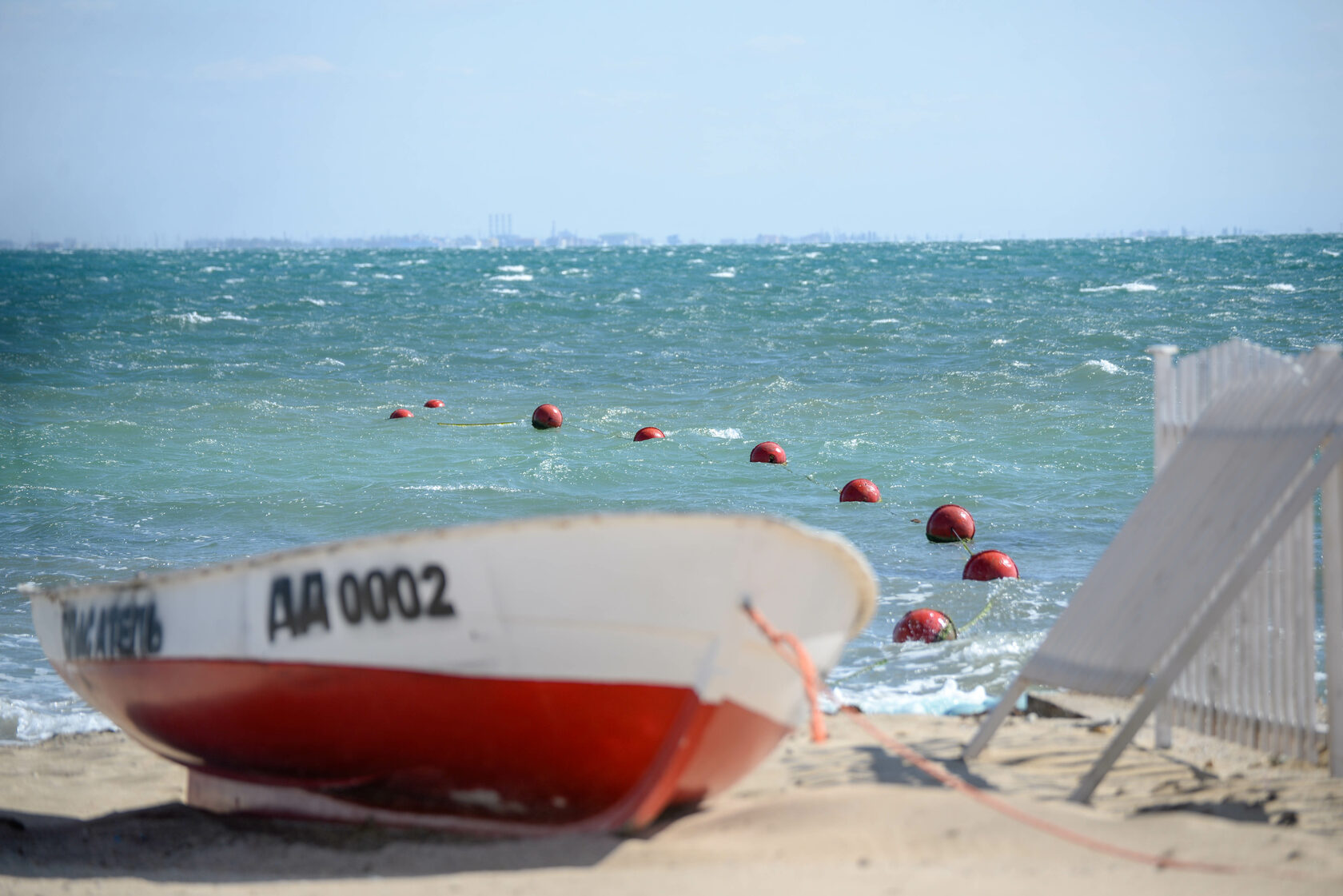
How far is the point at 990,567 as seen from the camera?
31.4 feet

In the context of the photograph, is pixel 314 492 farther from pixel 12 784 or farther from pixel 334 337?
pixel 334 337

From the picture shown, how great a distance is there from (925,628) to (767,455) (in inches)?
298

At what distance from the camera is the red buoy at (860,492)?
1302 cm

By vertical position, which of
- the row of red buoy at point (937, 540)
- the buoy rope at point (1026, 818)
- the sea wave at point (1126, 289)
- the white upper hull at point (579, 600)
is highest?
the sea wave at point (1126, 289)

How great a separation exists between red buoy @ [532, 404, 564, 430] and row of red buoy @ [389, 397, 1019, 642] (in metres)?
1.87

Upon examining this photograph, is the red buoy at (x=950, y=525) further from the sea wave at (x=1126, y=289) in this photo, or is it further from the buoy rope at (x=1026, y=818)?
the sea wave at (x=1126, y=289)

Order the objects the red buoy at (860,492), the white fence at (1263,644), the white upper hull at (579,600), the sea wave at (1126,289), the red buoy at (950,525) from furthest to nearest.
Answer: the sea wave at (1126,289), the red buoy at (860,492), the red buoy at (950,525), the white fence at (1263,644), the white upper hull at (579,600)

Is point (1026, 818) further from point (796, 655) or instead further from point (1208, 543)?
point (1208, 543)

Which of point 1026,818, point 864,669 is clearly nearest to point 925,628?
point 864,669

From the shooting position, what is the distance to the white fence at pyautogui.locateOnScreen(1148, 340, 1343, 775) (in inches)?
179

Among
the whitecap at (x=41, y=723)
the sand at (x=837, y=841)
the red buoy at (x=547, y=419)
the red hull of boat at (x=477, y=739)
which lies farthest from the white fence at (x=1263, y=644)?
the red buoy at (x=547, y=419)

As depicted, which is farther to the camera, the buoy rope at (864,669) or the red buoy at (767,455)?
the red buoy at (767,455)

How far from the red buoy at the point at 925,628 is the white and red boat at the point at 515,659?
12.5 ft

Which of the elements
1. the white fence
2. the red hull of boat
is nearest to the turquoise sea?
the white fence
